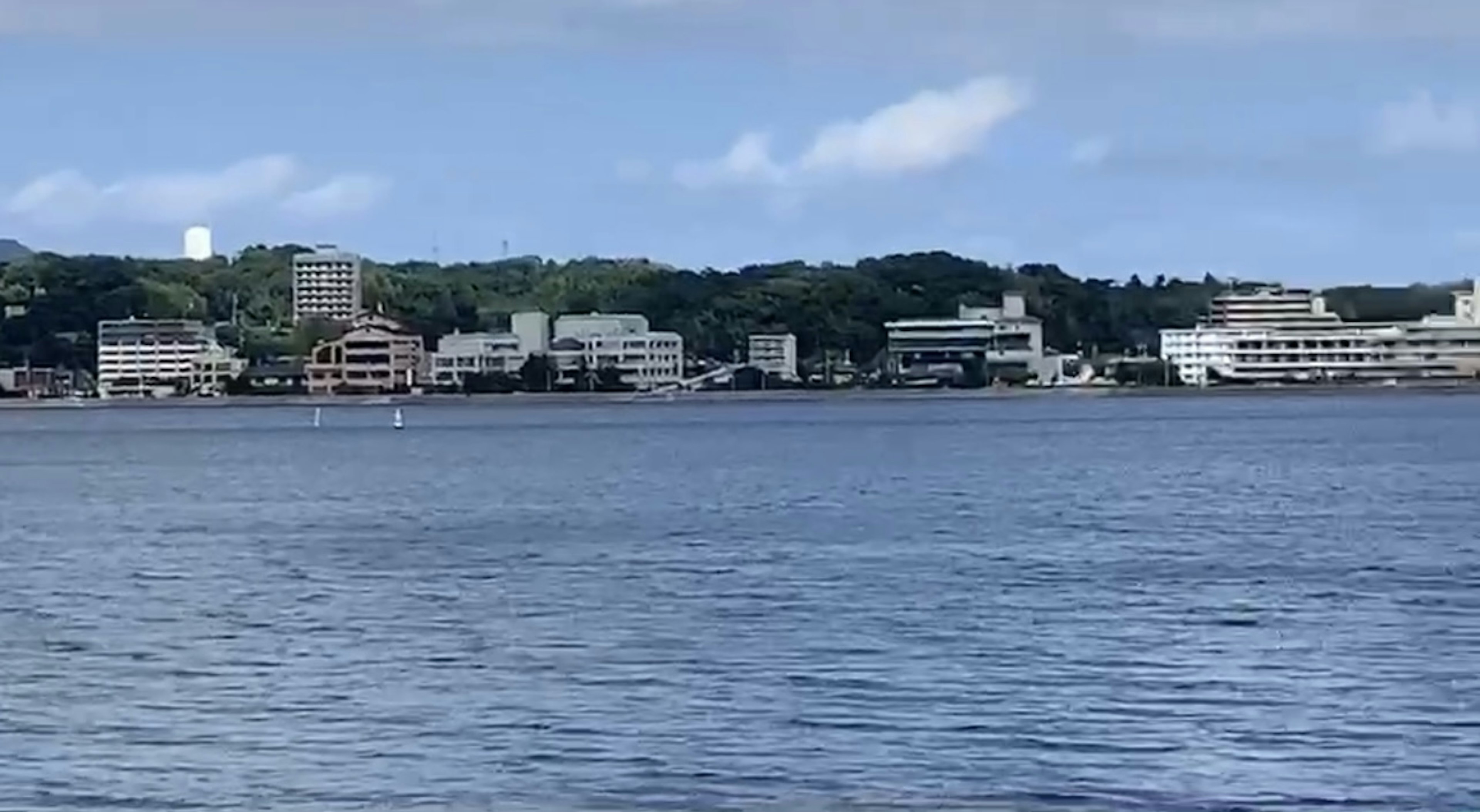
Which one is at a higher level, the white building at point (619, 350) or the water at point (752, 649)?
the white building at point (619, 350)

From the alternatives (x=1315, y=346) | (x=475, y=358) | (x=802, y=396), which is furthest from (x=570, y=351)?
(x=1315, y=346)

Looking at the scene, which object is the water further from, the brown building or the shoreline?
the brown building

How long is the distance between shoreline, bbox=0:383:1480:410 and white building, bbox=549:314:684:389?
3.69 feet

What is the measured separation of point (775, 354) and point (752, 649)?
13743 centimetres

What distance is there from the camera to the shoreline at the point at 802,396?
15425cm

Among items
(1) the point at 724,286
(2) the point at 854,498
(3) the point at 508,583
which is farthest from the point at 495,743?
(1) the point at 724,286

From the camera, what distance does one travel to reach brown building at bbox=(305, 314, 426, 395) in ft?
511

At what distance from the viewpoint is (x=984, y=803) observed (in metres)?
16.4

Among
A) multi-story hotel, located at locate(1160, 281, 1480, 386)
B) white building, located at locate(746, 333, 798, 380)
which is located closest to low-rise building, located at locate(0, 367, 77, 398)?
white building, located at locate(746, 333, 798, 380)

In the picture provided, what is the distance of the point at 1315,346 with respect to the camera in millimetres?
156375

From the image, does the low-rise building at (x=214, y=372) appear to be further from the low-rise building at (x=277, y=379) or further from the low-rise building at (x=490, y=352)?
the low-rise building at (x=490, y=352)

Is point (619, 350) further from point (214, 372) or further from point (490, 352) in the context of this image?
point (214, 372)

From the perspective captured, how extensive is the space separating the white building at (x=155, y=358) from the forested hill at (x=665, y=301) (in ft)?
9.93

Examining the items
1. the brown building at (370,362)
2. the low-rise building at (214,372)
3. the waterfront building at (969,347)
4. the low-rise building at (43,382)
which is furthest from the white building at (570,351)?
the low-rise building at (43,382)
